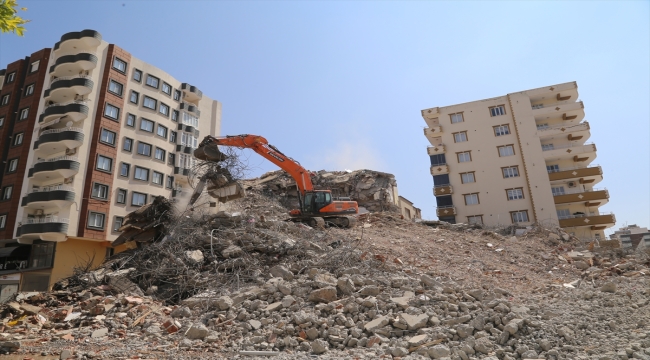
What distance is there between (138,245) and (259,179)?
1962 cm

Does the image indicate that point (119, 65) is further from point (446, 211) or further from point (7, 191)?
point (446, 211)

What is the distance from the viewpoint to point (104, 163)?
28.5m

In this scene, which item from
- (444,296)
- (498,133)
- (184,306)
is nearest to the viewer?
(444,296)

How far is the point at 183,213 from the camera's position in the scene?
1341 cm

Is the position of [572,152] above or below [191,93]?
below

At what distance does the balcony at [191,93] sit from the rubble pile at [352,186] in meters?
11.1

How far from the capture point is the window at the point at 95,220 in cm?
2664

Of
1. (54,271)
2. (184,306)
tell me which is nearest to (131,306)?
(184,306)

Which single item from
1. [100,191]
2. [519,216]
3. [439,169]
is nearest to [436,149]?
[439,169]

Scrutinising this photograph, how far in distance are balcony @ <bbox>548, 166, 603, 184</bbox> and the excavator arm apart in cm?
2544

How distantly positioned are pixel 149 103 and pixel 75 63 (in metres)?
5.71

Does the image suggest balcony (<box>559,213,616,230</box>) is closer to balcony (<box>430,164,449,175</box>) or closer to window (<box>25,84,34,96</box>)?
balcony (<box>430,164,449,175</box>)

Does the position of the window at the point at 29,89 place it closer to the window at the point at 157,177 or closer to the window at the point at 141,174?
the window at the point at 141,174

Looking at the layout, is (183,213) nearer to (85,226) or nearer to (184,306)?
(184,306)
